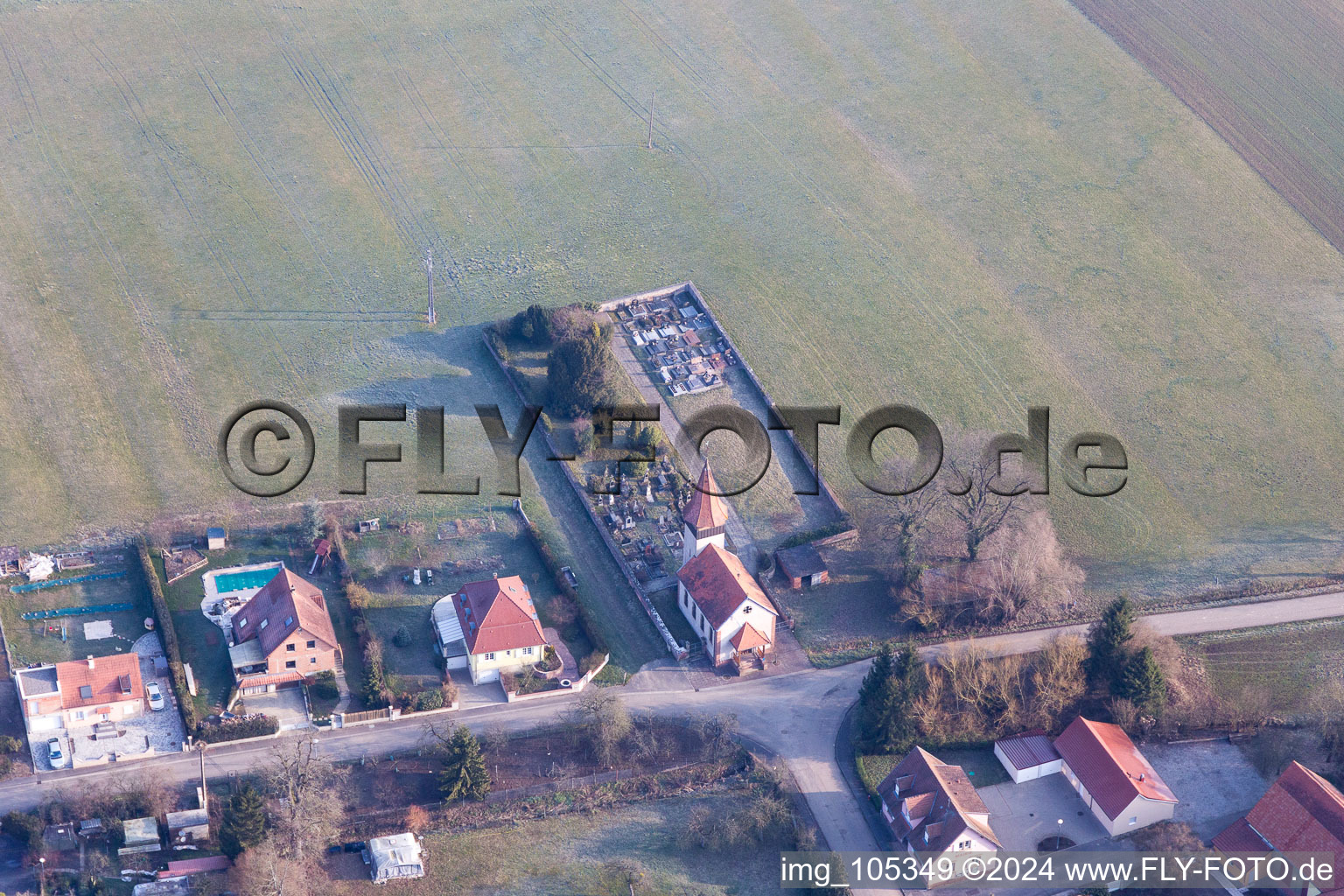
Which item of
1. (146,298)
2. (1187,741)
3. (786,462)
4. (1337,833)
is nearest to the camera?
(1337,833)

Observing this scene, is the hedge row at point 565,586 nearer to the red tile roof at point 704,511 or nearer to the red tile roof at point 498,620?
the red tile roof at point 498,620

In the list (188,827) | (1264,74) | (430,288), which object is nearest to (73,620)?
(188,827)

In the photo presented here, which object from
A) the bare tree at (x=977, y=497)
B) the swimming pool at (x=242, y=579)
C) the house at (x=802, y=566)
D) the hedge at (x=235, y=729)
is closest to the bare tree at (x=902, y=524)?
the bare tree at (x=977, y=497)

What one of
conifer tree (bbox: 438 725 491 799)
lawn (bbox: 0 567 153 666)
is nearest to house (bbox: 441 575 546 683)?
conifer tree (bbox: 438 725 491 799)

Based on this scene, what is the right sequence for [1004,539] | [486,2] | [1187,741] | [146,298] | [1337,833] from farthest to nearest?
[486,2]
[146,298]
[1004,539]
[1187,741]
[1337,833]

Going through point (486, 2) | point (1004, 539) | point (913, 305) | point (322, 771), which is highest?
point (486, 2)

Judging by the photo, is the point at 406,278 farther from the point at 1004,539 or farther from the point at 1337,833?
Answer: the point at 1337,833

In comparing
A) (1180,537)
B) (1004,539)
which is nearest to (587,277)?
(1004,539)

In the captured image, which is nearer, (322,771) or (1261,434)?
(322,771)

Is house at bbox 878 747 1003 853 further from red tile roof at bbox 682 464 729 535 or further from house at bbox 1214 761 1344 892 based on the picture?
red tile roof at bbox 682 464 729 535
